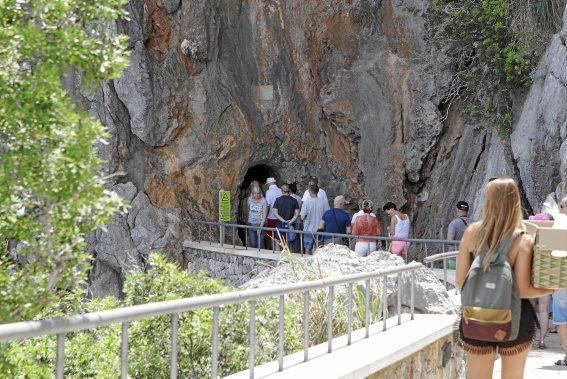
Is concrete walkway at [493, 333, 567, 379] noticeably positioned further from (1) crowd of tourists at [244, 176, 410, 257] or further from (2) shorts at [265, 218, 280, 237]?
(2) shorts at [265, 218, 280, 237]

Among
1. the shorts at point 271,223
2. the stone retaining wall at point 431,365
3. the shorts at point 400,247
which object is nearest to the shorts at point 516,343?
the stone retaining wall at point 431,365

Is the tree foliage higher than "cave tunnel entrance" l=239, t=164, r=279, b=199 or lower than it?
higher

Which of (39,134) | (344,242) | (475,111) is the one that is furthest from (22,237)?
(475,111)

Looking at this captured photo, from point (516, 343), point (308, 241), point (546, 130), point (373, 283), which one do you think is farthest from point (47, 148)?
point (308, 241)

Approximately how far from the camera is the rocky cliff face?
26219 mm

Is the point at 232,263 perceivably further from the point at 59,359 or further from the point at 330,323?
the point at 59,359

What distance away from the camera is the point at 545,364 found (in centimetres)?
1054

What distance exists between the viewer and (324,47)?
1103 inches

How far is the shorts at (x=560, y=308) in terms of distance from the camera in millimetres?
10070

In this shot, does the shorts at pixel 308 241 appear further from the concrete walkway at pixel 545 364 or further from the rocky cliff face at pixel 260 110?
the concrete walkway at pixel 545 364

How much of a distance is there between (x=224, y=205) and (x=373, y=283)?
18.3 metres

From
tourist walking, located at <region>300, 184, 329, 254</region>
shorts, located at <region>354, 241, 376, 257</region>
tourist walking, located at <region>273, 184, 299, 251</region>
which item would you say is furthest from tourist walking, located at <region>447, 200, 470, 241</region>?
tourist walking, located at <region>273, 184, 299, 251</region>

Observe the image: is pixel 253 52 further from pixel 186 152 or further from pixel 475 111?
pixel 475 111

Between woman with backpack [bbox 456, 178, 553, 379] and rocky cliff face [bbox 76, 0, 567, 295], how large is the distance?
19.6 m
